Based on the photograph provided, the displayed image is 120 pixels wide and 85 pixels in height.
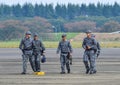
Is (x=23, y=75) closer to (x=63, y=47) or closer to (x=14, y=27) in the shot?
(x=63, y=47)

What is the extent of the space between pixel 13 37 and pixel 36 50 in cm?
10192

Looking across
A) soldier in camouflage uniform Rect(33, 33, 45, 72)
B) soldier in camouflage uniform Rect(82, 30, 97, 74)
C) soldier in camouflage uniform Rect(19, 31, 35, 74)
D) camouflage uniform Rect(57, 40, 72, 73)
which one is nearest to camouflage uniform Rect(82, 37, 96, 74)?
soldier in camouflage uniform Rect(82, 30, 97, 74)

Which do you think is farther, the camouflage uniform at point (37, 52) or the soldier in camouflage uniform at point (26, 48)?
the camouflage uniform at point (37, 52)

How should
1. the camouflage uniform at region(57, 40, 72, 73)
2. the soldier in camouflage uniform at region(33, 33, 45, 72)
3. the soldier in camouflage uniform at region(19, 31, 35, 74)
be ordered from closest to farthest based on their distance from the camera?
1. the soldier in camouflage uniform at region(19, 31, 35, 74)
2. the soldier in camouflage uniform at region(33, 33, 45, 72)
3. the camouflage uniform at region(57, 40, 72, 73)

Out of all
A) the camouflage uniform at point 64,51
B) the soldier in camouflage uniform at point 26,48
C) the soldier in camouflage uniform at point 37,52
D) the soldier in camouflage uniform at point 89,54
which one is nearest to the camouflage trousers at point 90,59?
the soldier in camouflage uniform at point 89,54

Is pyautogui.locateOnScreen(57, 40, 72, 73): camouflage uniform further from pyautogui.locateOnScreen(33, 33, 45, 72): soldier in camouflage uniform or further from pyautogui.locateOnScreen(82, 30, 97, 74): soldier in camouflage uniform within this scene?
pyautogui.locateOnScreen(33, 33, 45, 72): soldier in camouflage uniform

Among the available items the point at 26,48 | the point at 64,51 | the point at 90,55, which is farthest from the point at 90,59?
the point at 26,48

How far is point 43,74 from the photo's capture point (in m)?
26.2

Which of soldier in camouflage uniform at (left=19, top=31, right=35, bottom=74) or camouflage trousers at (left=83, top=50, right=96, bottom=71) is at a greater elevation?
soldier in camouflage uniform at (left=19, top=31, right=35, bottom=74)

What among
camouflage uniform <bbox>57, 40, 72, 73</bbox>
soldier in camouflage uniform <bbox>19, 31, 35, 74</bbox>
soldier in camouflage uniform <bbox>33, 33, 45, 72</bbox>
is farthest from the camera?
camouflage uniform <bbox>57, 40, 72, 73</bbox>

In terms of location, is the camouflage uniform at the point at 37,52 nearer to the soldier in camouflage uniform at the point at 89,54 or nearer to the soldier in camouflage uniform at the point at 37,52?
the soldier in camouflage uniform at the point at 37,52

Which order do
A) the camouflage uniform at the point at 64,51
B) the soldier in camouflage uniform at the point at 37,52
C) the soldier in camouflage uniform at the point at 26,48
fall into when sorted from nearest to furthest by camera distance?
1. the soldier in camouflage uniform at the point at 26,48
2. the soldier in camouflage uniform at the point at 37,52
3. the camouflage uniform at the point at 64,51

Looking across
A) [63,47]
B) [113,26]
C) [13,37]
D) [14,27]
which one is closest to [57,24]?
[113,26]

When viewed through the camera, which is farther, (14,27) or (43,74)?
(14,27)
